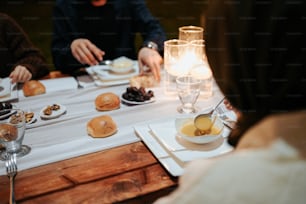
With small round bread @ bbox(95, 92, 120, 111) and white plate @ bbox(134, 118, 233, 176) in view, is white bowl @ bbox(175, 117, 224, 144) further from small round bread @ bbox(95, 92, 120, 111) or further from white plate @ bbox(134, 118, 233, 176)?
small round bread @ bbox(95, 92, 120, 111)

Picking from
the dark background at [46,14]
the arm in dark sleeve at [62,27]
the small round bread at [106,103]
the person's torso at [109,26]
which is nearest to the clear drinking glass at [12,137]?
the small round bread at [106,103]

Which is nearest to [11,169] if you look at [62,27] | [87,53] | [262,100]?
[262,100]

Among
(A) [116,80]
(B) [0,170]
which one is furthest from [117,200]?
(A) [116,80]

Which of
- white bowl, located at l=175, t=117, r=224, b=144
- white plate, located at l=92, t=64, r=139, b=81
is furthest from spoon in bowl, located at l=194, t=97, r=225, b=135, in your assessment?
white plate, located at l=92, t=64, r=139, b=81

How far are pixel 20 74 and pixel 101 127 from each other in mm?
697

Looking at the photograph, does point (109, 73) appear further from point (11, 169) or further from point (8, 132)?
point (11, 169)

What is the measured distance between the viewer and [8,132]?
109 centimetres

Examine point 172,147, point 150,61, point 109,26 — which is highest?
point 109,26

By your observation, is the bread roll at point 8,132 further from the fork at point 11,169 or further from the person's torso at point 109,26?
the person's torso at point 109,26

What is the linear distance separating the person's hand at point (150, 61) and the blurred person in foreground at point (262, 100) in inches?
41.3

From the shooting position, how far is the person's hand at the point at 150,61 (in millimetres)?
1647

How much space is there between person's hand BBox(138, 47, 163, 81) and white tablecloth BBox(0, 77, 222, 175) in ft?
0.38

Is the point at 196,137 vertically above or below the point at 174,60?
below

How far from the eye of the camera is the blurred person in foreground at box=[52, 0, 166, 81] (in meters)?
1.98
